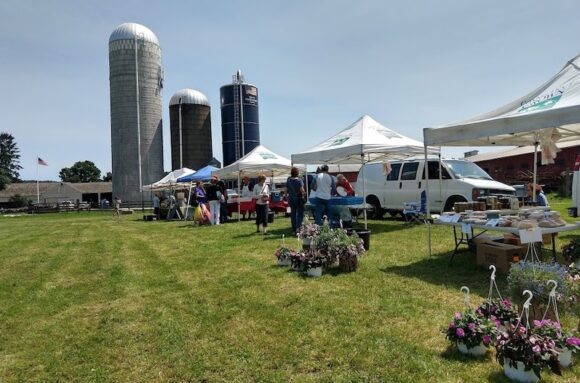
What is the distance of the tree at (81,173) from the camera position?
4464 inches

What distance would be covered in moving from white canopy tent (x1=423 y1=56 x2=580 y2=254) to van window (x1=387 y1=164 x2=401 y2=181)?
6856mm

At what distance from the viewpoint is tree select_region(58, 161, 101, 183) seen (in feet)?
372

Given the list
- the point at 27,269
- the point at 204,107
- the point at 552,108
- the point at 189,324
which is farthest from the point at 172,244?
the point at 204,107

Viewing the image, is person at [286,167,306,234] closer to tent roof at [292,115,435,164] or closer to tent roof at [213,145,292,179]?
tent roof at [292,115,435,164]

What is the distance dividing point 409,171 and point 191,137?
1599 inches

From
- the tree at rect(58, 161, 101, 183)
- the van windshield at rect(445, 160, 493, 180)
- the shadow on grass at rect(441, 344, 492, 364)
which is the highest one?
the tree at rect(58, 161, 101, 183)

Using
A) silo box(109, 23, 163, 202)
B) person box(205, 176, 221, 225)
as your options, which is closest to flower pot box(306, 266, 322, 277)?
person box(205, 176, 221, 225)

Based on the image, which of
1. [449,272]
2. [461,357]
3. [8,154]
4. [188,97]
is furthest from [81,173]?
[461,357]

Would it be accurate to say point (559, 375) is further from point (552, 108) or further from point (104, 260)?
point (104, 260)

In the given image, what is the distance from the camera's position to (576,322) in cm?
416

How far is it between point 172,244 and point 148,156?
122ft

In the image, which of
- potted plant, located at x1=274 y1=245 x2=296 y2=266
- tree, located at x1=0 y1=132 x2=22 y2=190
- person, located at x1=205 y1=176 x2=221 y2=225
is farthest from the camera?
tree, located at x1=0 y1=132 x2=22 y2=190

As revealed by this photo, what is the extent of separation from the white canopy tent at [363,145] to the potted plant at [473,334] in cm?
728

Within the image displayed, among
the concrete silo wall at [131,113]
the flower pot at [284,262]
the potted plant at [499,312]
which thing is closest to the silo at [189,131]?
the concrete silo wall at [131,113]
